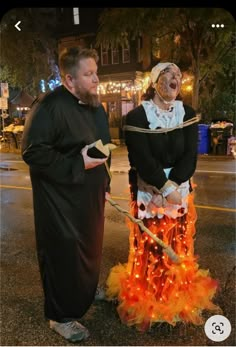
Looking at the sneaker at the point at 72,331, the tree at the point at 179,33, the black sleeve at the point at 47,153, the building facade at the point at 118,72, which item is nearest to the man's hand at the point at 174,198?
the black sleeve at the point at 47,153

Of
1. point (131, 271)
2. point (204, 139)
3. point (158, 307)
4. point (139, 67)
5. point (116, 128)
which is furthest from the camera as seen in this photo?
point (139, 67)

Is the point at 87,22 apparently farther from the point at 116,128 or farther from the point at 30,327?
the point at 30,327

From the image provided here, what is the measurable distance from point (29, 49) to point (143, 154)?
24.3m

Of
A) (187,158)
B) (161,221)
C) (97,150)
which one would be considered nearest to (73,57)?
(97,150)

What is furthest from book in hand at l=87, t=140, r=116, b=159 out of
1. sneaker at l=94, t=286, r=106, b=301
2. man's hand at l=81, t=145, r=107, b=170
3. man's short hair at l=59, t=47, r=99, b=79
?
sneaker at l=94, t=286, r=106, b=301

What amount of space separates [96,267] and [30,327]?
685 mm

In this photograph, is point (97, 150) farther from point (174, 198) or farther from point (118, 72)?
point (118, 72)

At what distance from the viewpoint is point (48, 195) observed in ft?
8.89

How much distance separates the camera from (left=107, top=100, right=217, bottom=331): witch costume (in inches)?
110

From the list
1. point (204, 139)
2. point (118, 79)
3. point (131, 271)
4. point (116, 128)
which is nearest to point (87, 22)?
point (118, 79)

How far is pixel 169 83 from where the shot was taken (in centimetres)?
275

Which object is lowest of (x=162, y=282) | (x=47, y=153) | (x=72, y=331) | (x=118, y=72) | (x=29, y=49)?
(x=72, y=331)

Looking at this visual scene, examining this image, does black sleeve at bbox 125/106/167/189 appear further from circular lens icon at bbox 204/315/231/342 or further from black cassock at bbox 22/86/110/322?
circular lens icon at bbox 204/315/231/342

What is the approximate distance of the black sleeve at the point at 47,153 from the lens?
2557mm
